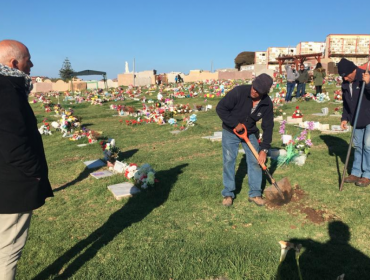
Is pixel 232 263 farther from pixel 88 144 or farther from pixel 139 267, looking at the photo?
pixel 88 144

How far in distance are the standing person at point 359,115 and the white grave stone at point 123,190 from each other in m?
3.71

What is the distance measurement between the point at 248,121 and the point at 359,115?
6.66 ft

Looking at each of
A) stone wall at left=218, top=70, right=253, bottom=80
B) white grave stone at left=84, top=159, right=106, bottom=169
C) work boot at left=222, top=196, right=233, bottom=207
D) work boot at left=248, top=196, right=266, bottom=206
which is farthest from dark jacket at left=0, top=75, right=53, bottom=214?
stone wall at left=218, top=70, right=253, bottom=80

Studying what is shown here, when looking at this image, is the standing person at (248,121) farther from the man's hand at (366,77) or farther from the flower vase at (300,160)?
the flower vase at (300,160)

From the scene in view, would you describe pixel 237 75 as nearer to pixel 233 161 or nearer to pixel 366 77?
pixel 366 77

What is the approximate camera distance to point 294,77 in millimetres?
15883

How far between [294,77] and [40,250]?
49.6 ft

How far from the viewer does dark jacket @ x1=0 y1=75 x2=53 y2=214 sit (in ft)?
7.00

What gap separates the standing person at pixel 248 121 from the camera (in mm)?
4215

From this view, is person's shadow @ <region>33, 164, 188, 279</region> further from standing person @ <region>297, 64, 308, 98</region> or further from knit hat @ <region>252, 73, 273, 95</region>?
standing person @ <region>297, 64, 308, 98</region>

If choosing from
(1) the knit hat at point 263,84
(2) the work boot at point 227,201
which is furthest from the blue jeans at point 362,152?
(2) the work boot at point 227,201

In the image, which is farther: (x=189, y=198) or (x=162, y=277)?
(x=189, y=198)

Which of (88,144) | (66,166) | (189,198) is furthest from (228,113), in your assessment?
(88,144)

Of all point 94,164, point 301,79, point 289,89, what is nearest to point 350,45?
point 301,79
